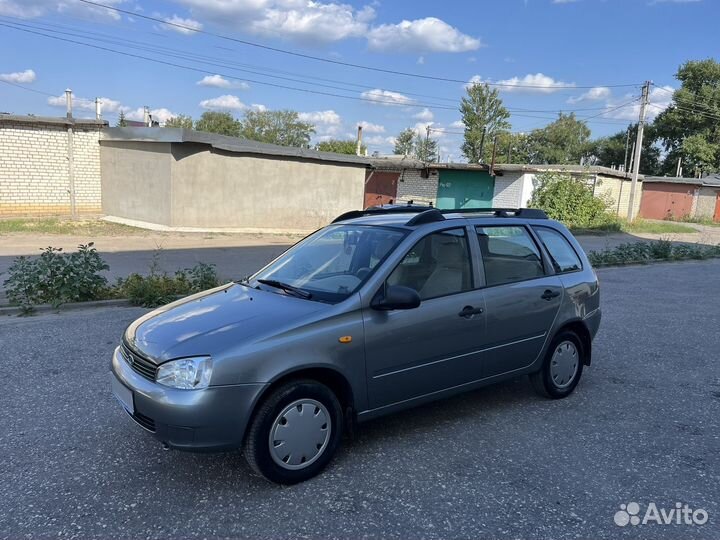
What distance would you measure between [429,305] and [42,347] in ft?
14.8

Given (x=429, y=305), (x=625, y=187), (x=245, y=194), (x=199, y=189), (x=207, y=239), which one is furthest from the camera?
(x=625, y=187)

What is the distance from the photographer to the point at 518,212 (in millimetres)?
4855

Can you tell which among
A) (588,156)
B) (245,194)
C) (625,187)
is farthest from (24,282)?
(588,156)

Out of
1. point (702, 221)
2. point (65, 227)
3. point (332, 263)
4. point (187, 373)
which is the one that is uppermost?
point (332, 263)

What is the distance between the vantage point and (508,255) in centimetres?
438

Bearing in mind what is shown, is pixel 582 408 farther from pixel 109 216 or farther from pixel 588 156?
pixel 588 156

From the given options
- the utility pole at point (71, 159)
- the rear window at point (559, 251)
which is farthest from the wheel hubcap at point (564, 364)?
the utility pole at point (71, 159)

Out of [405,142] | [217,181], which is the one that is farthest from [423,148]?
[217,181]

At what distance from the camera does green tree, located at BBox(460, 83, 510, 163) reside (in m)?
60.0

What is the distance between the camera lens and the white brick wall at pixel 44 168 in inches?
688

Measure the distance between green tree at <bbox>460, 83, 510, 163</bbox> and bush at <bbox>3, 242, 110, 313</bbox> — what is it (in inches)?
2234

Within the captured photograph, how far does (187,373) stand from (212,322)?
419 mm

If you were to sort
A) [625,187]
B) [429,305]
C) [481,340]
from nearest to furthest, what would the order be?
[429,305], [481,340], [625,187]

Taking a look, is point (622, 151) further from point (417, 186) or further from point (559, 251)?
point (559, 251)
